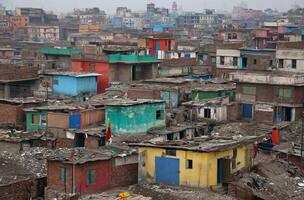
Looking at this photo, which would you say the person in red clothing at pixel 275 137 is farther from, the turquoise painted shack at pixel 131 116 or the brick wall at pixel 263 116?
the turquoise painted shack at pixel 131 116

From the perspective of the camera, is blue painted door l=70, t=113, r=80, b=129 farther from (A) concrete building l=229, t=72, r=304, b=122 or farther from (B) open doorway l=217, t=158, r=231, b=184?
(A) concrete building l=229, t=72, r=304, b=122

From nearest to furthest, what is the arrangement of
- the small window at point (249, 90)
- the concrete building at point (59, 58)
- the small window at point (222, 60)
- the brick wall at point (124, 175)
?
the brick wall at point (124, 175), the small window at point (249, 90), the small window at point (222, 60), the concrete building at point (59, 58)

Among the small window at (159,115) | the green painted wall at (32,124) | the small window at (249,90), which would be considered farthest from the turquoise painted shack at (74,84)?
the small window at (249,90)

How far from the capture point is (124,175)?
17141mm

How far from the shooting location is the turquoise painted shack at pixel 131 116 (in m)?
21.6

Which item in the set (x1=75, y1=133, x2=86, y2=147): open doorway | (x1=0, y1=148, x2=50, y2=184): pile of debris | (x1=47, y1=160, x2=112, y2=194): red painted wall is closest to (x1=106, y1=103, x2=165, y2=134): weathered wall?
(x1=75, y1=133, x2=86, y2=147): open doorway

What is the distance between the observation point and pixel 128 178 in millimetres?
17266

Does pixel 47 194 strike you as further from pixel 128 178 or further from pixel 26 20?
pixel 26 20

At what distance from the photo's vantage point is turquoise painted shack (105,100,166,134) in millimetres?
21562

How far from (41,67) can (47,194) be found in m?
19.2

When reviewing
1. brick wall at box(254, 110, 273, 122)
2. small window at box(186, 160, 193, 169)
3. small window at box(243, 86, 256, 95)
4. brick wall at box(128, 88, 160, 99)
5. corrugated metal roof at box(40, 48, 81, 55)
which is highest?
corrugated metal roof at box(40, 48, 81, 55)

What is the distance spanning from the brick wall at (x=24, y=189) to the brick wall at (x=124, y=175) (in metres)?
1.80

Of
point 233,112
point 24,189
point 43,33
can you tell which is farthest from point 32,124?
point 43,33

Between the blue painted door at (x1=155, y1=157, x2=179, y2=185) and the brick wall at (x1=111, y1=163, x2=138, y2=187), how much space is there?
2.53 ft
